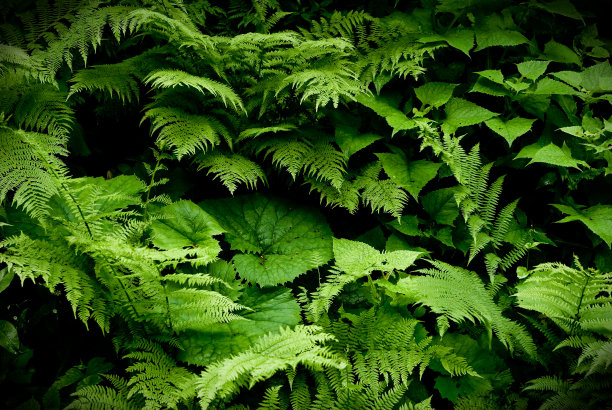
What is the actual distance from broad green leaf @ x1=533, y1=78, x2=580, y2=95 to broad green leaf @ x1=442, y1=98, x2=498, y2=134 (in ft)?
1.20

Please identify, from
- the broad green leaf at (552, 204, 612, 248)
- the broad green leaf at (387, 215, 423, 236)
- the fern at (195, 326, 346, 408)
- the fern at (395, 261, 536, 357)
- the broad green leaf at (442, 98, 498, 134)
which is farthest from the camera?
the broad green leaf at (442, 98, 498, 134)

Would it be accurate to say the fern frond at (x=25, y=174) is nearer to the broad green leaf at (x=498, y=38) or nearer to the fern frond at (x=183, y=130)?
the fern frond at (x=183, y=130)

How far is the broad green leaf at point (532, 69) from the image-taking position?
2.48 meters

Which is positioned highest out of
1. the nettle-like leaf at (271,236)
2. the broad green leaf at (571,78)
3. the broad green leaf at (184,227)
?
the broad green leaf at (571,78)

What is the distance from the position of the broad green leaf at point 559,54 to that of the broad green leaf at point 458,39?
63cm

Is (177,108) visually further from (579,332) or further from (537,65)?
(579,332)

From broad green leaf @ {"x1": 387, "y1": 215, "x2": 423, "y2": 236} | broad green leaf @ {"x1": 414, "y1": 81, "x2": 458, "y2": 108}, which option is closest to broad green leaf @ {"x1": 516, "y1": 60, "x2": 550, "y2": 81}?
broad green leaf @ {"x1": 414, "y1": 81, "x2": 458, "y2": 108}

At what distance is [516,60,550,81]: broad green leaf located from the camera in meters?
2.48

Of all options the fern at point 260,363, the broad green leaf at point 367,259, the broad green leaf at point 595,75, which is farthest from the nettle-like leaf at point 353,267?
the broad green leaf at point 595,75

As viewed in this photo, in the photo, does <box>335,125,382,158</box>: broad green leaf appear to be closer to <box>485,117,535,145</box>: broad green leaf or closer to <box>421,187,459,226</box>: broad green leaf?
<box>421,187,459,226</box>: broad green leaf

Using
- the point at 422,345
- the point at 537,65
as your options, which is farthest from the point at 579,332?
the point at 537,65

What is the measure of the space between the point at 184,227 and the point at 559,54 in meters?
2.94

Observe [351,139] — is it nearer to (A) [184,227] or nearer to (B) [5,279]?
(A) [184,227]

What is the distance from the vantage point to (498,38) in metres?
2.61
